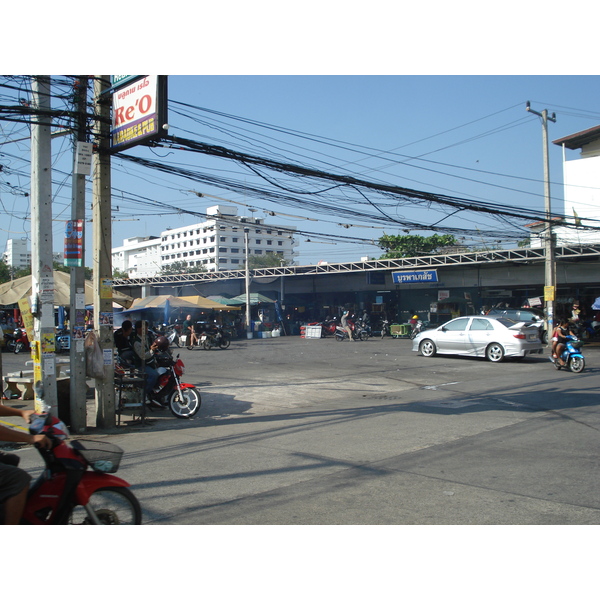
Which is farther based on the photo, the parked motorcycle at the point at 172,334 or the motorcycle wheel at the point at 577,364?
the parked motorcycle at the point at 172,334

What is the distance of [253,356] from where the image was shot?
883 inches

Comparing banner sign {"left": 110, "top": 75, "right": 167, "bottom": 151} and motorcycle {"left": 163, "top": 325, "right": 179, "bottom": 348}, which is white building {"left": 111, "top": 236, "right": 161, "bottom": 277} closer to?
motorcycle {"left": 163, "top": 325, "right": 179, "bottom": 348}

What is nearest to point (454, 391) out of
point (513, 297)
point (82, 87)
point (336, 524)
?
point (336, 524)

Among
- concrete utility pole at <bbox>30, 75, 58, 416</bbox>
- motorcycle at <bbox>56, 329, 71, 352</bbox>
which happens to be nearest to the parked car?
motorcycle at <bbox>56, 329, 71, 352</bbox>

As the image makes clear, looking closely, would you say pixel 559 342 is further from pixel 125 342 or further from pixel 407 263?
pixel 407 263

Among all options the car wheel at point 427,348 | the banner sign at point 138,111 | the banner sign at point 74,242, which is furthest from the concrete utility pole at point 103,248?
the car wheel at point 427,348

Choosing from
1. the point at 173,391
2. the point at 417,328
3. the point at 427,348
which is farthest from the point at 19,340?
the point at 417,328

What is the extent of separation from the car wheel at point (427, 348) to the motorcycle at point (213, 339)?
10983mm

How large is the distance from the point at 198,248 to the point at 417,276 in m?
97.7

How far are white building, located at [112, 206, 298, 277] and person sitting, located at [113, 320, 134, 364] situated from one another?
106858 millimetres

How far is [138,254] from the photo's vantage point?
132 m

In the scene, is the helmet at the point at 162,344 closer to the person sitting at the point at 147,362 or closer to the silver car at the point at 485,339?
the person sitting at the point at 147,362

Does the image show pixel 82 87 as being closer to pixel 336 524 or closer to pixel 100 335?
pixel 100 335

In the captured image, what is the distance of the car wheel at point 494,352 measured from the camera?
1805 cm
